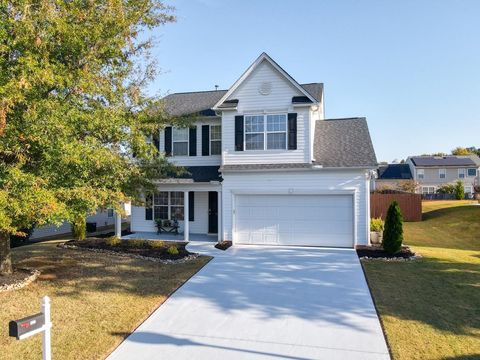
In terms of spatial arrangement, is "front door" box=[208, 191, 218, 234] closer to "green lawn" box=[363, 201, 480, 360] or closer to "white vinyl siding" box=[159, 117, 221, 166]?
"white vinyl siding" box=[159, 117, 221, 166]

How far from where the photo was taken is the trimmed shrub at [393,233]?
1355 centimetres

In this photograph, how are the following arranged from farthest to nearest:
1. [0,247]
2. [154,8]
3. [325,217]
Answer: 1. [325,217]
2. [154,8]
3. [0,247]

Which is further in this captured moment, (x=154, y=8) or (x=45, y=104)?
(x=154, y=8)

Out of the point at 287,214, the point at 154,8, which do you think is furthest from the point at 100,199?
the point at 287,214

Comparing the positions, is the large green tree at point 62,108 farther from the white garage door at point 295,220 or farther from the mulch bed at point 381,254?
the mulch bed at point 381,254

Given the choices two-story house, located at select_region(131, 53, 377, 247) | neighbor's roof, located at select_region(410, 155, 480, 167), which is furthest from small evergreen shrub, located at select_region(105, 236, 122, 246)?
neighbor's roof, located at select_region(410, 155, 480, 167)

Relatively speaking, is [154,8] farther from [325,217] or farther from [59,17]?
[325,217]

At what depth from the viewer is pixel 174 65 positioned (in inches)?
550

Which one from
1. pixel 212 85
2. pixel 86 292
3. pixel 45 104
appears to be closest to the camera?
pixel 45 104

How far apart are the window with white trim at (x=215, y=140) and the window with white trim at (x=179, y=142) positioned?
1.30 m

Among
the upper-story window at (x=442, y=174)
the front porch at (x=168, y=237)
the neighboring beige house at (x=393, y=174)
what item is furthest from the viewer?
the neighboring beige house at (x=393, y=174)

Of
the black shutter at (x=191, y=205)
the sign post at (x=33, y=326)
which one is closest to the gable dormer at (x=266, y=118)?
the black shutter at (x=191, y=205)

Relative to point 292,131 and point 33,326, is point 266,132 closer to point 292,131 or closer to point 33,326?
point 292,131

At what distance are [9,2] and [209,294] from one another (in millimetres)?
8388
